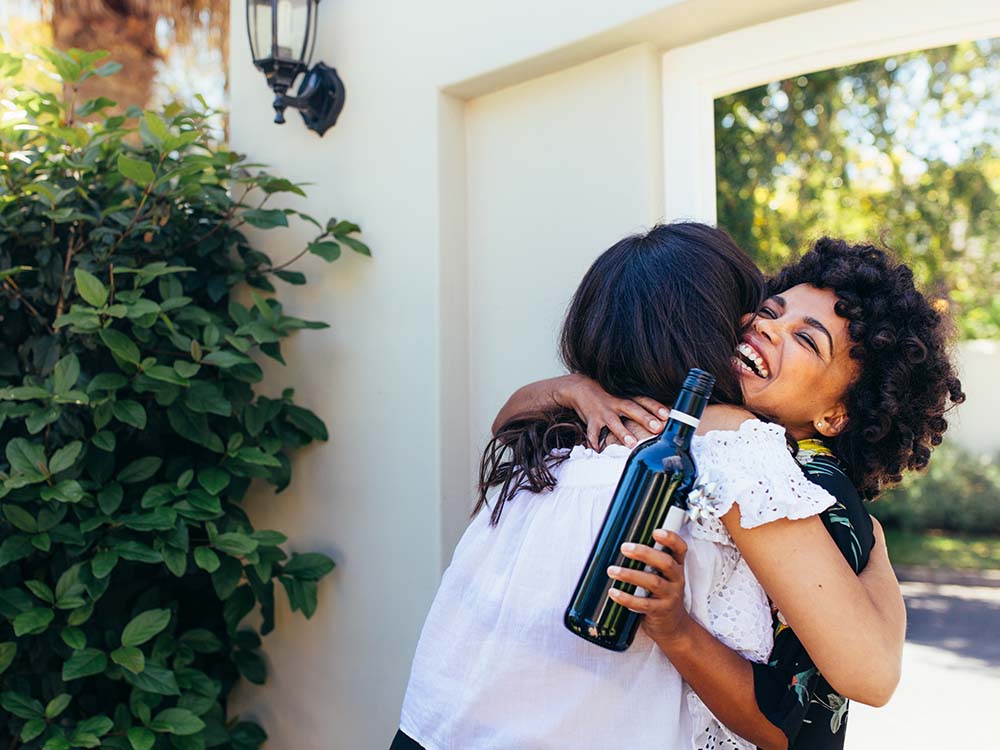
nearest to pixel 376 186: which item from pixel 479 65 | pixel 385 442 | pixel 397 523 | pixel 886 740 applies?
pixel 479 65

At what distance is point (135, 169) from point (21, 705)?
4.66 ft

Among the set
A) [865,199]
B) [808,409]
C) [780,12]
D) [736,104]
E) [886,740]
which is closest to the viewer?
[808,409]

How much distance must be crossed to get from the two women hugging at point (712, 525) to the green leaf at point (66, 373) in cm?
124

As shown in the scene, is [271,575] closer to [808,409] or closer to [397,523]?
[397,523]

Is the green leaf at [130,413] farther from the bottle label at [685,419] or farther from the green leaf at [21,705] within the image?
the bottle label at [685,419]

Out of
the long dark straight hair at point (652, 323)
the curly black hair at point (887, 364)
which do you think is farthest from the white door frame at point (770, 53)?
the long dark straight hair at point (652, 323)

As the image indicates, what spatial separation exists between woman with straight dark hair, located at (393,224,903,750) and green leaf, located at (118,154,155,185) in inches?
55.1

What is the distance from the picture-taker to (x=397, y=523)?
2.71 metres

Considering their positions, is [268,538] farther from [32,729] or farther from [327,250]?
[327,250]

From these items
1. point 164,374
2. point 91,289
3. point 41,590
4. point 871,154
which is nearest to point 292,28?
point 91,289

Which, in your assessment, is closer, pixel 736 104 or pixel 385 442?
pixel 385 442

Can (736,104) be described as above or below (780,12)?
above

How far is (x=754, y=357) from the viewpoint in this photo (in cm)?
149

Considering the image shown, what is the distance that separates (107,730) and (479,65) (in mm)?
2004
